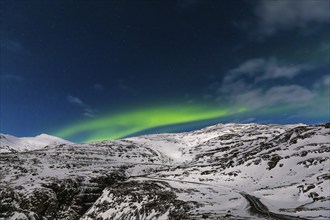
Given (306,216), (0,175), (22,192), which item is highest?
(0,175)

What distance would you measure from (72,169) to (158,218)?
61.8m

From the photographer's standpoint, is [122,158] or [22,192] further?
[122,158]

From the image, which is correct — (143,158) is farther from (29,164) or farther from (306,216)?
(306,216)

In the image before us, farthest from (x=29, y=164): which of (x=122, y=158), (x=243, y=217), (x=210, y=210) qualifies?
(x=243, y=217)

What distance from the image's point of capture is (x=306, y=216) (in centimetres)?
3519

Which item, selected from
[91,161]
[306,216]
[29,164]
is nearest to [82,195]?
[29,164]

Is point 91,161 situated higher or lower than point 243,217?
higher

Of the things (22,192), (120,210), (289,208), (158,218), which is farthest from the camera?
(22,192)

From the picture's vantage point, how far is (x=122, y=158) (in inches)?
5325

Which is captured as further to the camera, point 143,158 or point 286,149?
point 143,158

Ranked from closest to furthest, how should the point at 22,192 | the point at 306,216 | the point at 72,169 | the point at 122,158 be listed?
the point at 306,216, the point at 22,192, the point at 72,169, the point at 122,158

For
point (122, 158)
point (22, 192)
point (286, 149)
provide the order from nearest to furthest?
point (22, 192) → point (286, 149) → point (122, 158)

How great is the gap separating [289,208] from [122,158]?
100086 millimetres

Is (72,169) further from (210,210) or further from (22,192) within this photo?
(210,210)
